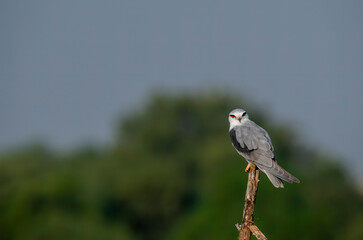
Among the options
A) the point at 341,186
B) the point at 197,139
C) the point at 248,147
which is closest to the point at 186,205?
the point at 341,186

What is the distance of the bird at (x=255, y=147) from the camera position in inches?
611

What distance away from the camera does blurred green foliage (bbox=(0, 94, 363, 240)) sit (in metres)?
70.4

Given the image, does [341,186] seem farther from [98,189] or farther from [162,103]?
[162,103]

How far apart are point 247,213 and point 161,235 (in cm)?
8270

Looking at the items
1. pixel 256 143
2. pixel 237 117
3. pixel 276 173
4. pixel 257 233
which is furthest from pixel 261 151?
pixel 257 233

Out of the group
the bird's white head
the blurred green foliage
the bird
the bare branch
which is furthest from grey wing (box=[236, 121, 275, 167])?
the blurred green foliage

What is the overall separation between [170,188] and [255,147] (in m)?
89.5

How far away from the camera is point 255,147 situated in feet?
53.2

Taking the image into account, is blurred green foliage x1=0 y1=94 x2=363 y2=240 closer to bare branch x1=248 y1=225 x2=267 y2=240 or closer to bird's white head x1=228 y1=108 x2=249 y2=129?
bird's white head x1=228 y1=108 x2=249 y2=129

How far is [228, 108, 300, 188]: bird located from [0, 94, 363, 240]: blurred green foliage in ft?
135

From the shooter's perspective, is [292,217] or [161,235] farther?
[161,235]

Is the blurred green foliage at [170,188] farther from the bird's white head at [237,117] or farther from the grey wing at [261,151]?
the grey wing at [261,151]

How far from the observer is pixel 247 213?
14.5m

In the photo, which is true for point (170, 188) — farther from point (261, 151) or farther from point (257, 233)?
point (257, 233)
